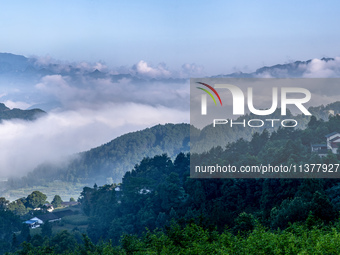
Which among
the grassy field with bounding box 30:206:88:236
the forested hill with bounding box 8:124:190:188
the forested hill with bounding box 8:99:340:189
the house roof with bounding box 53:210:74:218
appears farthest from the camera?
the forested hill with bounding box 8:124:190:188

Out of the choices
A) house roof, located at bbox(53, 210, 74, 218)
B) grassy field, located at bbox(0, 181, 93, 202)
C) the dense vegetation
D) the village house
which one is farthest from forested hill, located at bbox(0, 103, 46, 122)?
the village house

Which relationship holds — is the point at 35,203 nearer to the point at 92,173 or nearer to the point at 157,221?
the point at 157,221

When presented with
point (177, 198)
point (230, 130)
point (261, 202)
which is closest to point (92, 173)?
point (230, 130)

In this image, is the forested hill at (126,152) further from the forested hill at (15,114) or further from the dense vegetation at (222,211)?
the dense vegetation at (222,211)

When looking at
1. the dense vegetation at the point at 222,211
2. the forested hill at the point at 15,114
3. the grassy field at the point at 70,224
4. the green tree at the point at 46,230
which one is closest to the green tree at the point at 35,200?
→ the grassy field at the point at 70,224

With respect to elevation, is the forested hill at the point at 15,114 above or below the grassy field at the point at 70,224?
above

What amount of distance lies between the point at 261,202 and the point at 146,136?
2628 inches

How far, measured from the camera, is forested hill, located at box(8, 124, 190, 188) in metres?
88.6

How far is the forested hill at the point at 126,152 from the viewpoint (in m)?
88.6

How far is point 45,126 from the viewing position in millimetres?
129125

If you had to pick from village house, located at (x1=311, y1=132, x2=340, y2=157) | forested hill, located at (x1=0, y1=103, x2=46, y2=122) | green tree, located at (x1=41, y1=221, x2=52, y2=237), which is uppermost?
forested hill, located at (x1=0, y1=103, x2=46, y2=122)

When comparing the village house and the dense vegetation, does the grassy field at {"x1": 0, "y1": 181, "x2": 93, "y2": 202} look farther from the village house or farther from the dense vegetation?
the village house

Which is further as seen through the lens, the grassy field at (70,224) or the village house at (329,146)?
the grassy field at (70,224)

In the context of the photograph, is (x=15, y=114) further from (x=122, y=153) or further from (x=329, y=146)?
(x=329, y=146)
